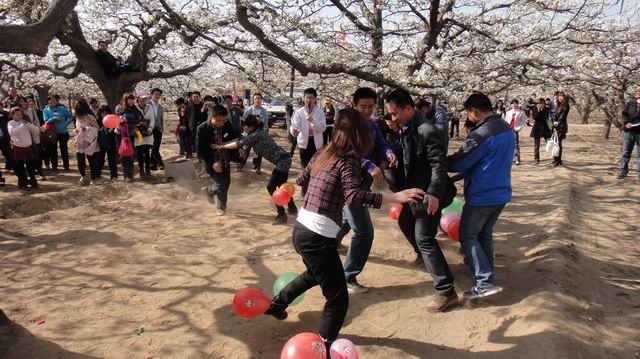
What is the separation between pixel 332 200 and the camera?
2789mm

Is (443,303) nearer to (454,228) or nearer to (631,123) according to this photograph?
(454,228)

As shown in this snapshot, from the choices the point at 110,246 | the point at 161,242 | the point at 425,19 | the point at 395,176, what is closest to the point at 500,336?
the point at 395,176

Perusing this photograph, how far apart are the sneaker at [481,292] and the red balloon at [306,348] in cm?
161

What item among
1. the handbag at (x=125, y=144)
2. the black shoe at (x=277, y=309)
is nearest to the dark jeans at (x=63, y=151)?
the handbag at (x=125, y=144)

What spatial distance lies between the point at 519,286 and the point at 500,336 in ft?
3.21

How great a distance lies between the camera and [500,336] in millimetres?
3316

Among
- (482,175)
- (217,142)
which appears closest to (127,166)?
(217,142)

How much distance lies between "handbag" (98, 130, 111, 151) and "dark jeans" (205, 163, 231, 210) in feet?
10.4

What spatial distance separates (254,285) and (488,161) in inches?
97.6

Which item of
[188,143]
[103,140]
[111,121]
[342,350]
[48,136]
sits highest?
[111,121]

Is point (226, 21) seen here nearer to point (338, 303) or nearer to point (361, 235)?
point (361, 235)

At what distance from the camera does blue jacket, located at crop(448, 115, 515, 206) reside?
352 centimetres

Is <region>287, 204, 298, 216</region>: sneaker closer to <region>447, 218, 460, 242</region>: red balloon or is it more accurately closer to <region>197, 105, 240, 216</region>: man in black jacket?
<region>197, 105, 240, 216</region>: man in black jacket

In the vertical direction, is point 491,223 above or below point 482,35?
below
